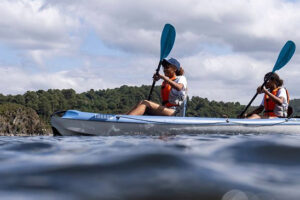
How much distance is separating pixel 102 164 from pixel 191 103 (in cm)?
10217

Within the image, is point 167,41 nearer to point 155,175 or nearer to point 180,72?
point 180,72

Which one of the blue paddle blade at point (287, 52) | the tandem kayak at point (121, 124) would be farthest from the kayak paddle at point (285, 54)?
the tandem kayak at point (121, 124)

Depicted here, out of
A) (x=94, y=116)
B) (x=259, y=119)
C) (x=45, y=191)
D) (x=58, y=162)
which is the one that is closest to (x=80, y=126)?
(x=94, y=116)

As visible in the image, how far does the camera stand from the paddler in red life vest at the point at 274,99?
875 cm

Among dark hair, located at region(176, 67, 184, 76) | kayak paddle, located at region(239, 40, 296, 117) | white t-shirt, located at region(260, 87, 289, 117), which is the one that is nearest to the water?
dark hair, located at region(176, 67, 184, 76)

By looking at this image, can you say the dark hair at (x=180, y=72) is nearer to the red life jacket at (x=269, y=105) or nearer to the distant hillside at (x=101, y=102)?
the red life jacket at (x=269, y=105)

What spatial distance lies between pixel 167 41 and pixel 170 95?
1764 millimetres

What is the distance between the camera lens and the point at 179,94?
7.66 metres

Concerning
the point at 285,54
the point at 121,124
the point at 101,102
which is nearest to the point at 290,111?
the point at 285,54

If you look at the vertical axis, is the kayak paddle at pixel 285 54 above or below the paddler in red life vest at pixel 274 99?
above

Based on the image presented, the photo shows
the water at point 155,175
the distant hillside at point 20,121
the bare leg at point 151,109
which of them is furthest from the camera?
the distant hillside at point 20,121

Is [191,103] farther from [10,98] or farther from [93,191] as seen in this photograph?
[93,191]

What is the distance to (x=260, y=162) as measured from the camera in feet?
7.64

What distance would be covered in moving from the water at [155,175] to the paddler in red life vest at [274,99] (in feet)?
20.8
